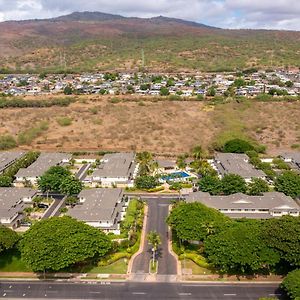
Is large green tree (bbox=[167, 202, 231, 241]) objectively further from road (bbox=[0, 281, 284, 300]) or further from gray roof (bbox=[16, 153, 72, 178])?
gray roof (bbox=[16, 153, 72, 178])

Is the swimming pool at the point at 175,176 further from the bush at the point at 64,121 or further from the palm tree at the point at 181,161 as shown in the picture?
the bush at the point at 64,121

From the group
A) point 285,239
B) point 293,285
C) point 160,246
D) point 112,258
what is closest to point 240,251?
point 285,239

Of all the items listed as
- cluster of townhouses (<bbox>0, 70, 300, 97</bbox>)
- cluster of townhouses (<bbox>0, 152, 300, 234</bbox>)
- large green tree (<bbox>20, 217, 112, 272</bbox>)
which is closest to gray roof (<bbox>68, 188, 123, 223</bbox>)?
cluster of townhouses (<bbox>0, 152, 300, 234</bbox>)

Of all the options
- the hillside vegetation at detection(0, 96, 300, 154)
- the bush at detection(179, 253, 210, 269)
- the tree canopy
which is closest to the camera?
the bush at detection(179, 253, 210, 269)

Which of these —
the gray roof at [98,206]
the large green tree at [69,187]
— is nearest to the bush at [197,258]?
the gray roof at [98,206]

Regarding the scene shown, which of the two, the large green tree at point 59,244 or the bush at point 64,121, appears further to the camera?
the bush at point 64,121

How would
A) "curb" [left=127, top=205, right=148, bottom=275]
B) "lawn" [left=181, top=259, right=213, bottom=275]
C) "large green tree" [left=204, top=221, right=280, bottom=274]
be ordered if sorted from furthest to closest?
"curb" [left=127, top=205, right=148, bottom=275] < "lawn" [left=181, top=259, right=213, bottom=275] < "large green tree" [left=204, top=221, right=280, bottom=274]

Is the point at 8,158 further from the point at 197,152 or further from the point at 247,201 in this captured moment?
the point at 247,201
